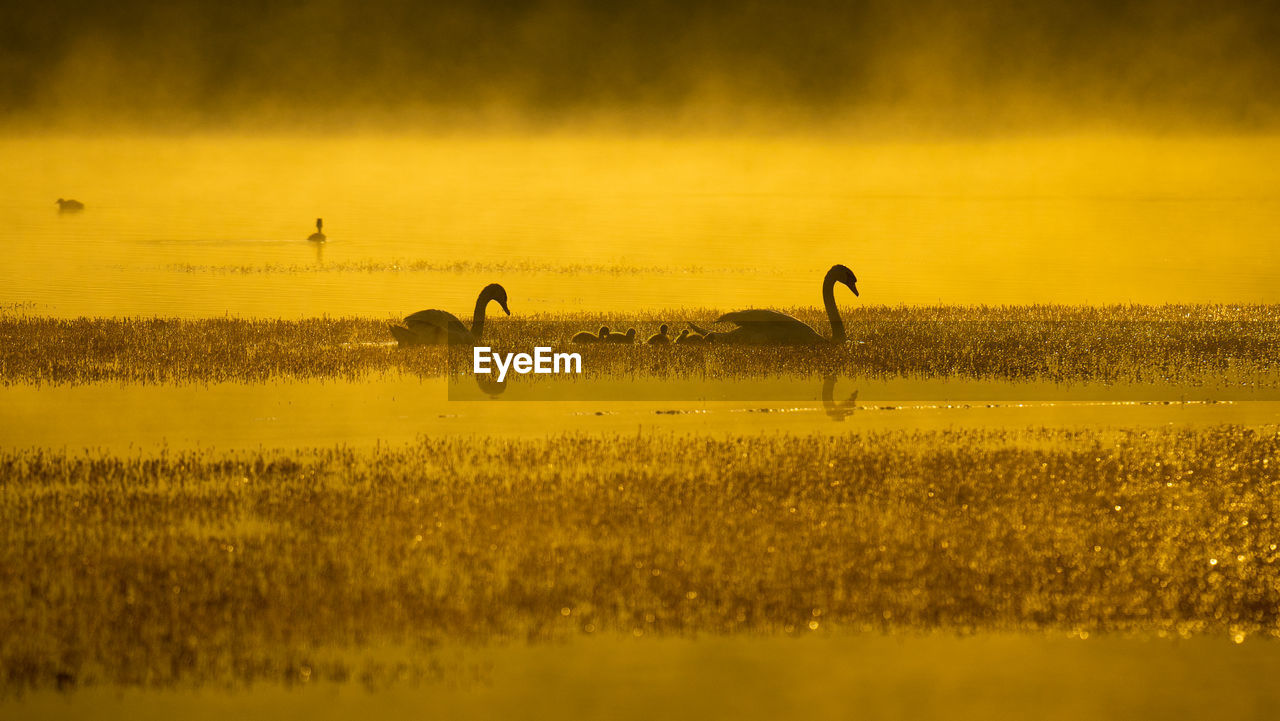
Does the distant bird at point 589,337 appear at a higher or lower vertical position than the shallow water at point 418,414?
higher

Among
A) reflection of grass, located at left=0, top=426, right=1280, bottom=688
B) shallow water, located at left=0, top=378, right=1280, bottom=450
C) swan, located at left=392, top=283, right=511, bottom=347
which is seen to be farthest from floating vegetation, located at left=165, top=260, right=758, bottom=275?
reflection of grass, located at left=0, top=426, right=1280, bottom=688

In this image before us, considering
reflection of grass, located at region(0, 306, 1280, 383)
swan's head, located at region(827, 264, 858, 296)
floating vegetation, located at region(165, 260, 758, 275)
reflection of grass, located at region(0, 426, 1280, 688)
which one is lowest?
Result: reflection of grass, located at region(0, 426, 1280, 688)

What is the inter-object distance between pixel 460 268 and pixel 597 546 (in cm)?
3358

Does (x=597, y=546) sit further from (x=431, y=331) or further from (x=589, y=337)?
(x=431, y=331)

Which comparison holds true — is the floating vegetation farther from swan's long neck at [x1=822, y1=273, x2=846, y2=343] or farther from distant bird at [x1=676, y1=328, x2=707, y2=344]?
distant bird at [x1=676, y1=328, x2=707, y2=344]

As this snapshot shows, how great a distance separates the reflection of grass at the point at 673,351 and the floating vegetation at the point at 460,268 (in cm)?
1489

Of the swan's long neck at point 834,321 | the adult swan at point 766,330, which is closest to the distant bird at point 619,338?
the adult swan at point 766,330

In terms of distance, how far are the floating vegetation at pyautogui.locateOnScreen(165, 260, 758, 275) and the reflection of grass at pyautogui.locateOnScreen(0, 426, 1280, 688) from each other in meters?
27.3

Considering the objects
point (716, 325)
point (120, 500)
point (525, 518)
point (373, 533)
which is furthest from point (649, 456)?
point (716, 325)

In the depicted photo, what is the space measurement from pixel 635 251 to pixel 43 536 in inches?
1677

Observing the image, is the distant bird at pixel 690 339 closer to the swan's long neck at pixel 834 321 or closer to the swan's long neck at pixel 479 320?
the swan's long neck at pixel 834 321

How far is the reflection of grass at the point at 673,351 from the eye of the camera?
21.5m

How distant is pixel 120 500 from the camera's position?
42.1 ft

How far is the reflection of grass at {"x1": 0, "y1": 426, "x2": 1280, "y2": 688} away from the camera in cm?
990
